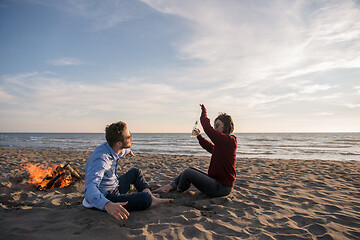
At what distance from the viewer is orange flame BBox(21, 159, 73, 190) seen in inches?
177

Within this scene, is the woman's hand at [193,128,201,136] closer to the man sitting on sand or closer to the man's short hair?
the man sitting on sand

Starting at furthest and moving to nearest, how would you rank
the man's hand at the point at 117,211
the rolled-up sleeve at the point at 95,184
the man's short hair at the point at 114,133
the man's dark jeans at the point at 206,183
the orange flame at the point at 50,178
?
the orange flame at the point at 50,178 → the man's dark jeans at the point at 206,183 → the man's short hair at the point at 114,133 → the rolled-up sleeve at the point at 95,184 → the man's hand at the point at 117,211

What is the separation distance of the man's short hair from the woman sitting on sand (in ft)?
4.62

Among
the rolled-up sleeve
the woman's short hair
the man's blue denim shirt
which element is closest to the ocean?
the woman's short hair

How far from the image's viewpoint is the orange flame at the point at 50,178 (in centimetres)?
450

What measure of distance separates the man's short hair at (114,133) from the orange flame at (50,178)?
Result: 2553mm

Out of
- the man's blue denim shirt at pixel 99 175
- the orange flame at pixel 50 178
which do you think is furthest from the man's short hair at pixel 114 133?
the orange flame at pixel 50 178

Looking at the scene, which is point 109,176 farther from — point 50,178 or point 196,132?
point 50,178

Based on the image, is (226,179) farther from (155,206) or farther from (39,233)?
(39,233)

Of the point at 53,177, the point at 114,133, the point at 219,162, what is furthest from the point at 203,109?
the point at 53,177

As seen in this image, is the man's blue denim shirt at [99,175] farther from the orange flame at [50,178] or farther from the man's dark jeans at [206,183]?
the orange flame at [50,178]

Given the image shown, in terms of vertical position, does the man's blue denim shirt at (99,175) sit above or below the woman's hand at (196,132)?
below

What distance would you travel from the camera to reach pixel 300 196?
4250 millimetres

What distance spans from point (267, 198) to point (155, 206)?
90.2 inches
